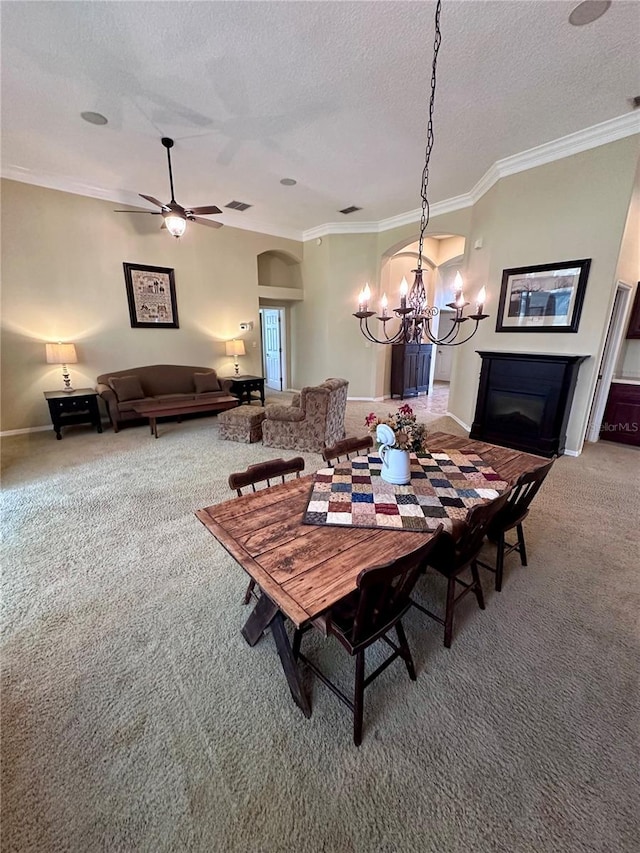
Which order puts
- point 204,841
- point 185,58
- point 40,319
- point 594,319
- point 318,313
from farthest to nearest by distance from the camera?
point 318,313
point 40,319
point 594,319
point 185,58
point 204,841

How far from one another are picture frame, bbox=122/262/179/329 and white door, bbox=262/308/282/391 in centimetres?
300

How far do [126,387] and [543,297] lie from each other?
593cm

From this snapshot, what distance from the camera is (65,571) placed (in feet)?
7.25

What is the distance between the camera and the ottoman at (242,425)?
4.62m

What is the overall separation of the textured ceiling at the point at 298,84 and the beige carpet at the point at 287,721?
3.63 m

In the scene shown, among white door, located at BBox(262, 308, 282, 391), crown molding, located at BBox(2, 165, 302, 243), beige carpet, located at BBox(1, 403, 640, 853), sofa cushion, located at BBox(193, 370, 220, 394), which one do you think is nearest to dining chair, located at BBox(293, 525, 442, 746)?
beige carpet, located at BBox(1, 403, 640, 853)

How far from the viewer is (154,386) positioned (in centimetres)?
589

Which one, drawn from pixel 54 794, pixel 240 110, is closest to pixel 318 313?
pixel 240 110

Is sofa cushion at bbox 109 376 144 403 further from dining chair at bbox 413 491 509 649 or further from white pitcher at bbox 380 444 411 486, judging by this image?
dining chair at bbox 413 491 509 649

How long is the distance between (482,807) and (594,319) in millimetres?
4331

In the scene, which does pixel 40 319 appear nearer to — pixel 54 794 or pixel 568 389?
pixel 54 794

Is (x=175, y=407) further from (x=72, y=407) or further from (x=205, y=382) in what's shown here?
(x=72, y=407)

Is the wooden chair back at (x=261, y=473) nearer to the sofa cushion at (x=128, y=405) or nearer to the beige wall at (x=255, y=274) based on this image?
the beige wall at (x=255, y=274)

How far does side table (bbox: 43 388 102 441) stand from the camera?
4723mm
